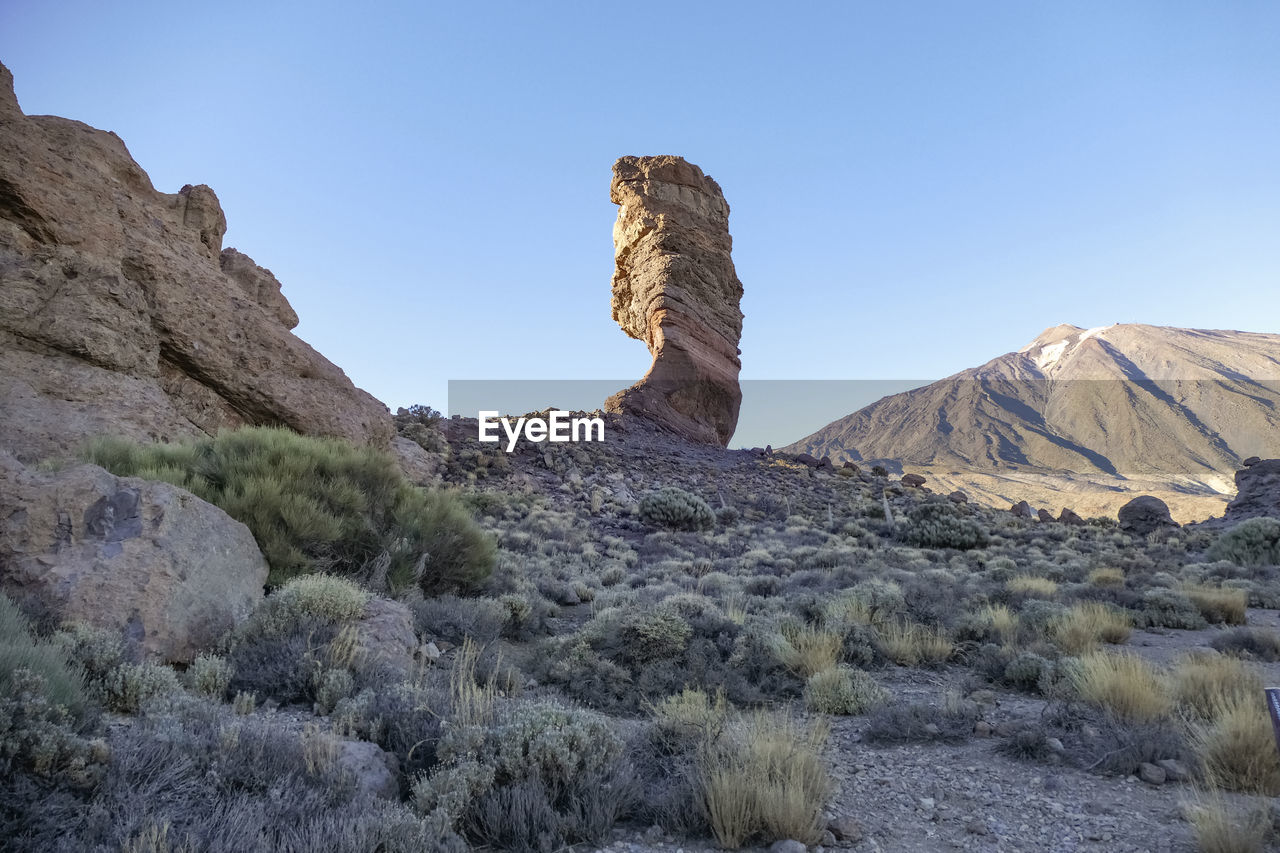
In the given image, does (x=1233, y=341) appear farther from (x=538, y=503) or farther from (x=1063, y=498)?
(x=538, y=503)

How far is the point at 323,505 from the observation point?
7.62 meters

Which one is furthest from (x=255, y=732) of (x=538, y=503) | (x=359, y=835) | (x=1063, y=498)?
(x=1063, y=498)

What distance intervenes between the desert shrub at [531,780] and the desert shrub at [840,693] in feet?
7.19

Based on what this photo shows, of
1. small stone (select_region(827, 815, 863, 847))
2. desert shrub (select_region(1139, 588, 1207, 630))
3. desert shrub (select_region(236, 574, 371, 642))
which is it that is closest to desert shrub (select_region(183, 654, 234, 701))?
desert shrub (select_region(236, 574, 371, 642))

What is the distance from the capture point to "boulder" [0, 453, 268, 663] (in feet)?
15.4

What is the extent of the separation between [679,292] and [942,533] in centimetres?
1854

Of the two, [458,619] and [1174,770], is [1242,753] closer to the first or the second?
[1174,770]

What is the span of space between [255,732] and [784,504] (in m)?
20.2

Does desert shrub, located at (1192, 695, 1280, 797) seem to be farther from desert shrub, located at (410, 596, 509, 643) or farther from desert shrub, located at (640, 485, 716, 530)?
desert shrub, located at (640, 485, 716, 530)

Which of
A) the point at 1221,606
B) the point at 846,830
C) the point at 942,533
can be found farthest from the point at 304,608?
the point at 942,533

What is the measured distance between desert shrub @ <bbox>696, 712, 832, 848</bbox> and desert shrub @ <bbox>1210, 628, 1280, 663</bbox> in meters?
5.83

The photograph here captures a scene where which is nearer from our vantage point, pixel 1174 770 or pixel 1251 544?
pixel 1174 770

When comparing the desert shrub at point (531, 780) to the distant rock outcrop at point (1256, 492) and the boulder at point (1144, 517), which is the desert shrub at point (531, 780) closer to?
the boulder at point (1144, 517)

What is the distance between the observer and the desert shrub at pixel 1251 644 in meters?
7.16
